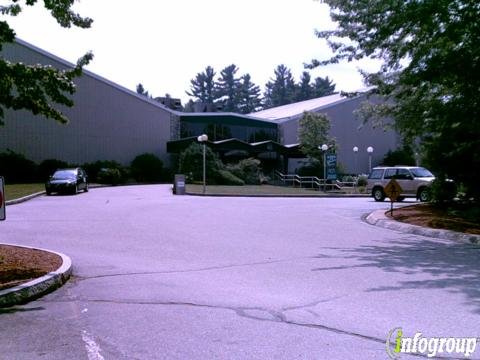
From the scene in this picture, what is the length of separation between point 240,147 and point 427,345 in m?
48.9

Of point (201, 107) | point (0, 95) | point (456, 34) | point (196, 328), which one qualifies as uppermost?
point (201, 107)

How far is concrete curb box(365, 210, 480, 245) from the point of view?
12.7 metres

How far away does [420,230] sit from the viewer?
14.4 m

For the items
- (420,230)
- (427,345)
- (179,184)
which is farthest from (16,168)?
(427,345)

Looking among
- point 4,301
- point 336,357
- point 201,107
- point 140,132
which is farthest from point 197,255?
point 201,107

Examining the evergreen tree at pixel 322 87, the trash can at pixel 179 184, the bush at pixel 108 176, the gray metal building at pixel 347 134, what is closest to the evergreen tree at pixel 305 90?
the evergreen tree at pixel 322 87

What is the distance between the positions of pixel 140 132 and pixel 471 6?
43211 millimetres

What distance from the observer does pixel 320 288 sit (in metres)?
7.60

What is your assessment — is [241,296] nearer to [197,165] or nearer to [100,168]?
[197,165]

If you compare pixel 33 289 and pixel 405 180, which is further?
pixel 405 180

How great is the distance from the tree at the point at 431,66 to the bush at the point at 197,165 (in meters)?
27.4

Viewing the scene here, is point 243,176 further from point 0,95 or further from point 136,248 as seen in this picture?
point 0,95

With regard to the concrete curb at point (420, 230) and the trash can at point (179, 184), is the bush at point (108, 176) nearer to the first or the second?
the trash can at point (179, 184)

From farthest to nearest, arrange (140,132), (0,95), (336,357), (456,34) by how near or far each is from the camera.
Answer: (140,132), (456,34), (0,95), (336,357)
